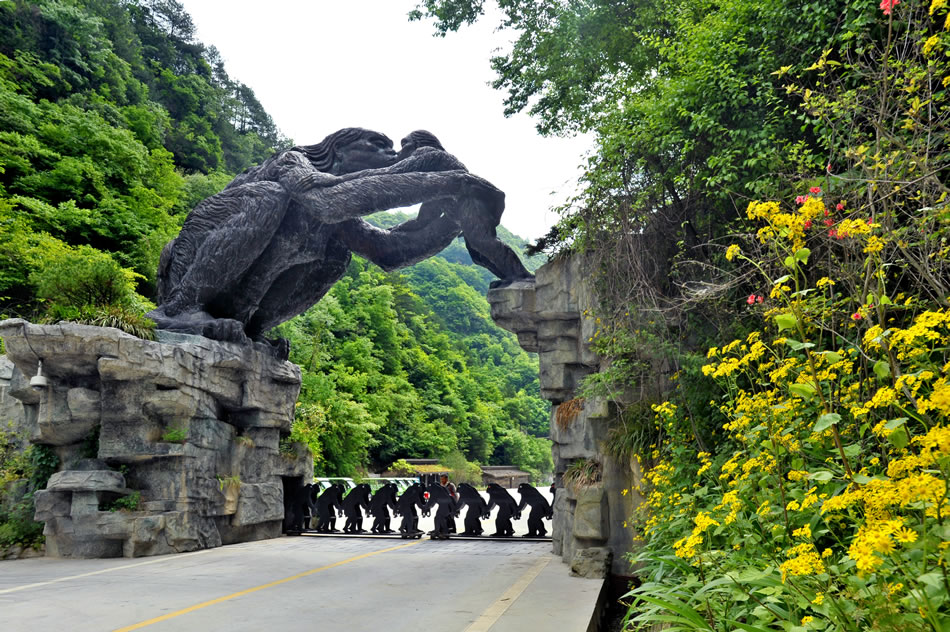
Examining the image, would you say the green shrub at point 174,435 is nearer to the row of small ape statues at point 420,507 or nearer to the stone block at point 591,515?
the row of small ape statues at point 420,507

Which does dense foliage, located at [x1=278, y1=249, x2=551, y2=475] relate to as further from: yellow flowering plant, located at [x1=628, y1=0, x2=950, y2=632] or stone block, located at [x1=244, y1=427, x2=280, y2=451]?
yellow flowering plant, located at [x1=628, y1=0, x2=950, y2=632]

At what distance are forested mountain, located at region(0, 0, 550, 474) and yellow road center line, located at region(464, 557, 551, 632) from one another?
5.63 m

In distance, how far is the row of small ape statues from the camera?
32.2 feet

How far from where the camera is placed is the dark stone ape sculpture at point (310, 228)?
28.1 feet

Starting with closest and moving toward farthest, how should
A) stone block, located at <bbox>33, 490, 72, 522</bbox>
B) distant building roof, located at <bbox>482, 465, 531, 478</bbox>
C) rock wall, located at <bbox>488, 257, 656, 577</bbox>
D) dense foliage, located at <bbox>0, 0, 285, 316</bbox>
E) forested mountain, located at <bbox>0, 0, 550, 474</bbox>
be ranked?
rock wall, located at <bbox>488, 257, 656, 577</bbox> < stone block, located at <bbox>33, 490, 72, 522</bbox> < forested mountain, located at <bbox>0, 0, 550, 474</bbox> < dense foliage, located at <bbox>0, 0, 285, 316</bbox> < distant building roof, located at <bbox>482, 465, 531, 478</bbox>

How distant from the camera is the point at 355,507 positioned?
10.8 m

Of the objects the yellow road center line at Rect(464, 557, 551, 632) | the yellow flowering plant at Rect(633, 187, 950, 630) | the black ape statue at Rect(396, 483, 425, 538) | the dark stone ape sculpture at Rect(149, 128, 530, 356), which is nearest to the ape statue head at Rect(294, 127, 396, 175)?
the dark stone ape sculpture at Rect(149, 128, 530, 356)

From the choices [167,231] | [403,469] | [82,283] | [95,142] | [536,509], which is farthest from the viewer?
[403,469]

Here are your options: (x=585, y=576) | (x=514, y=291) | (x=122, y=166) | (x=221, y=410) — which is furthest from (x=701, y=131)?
(x=122, y=166)

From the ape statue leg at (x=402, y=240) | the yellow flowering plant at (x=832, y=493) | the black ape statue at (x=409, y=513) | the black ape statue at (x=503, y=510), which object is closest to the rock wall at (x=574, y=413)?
the yellow flowering plant at (x=832, y=493)

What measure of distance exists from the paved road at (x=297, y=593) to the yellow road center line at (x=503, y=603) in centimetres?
1

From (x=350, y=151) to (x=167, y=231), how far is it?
11763 mm

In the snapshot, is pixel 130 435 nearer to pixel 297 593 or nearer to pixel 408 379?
pixel 297 593

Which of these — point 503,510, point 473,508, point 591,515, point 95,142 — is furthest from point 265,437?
point 95,142
